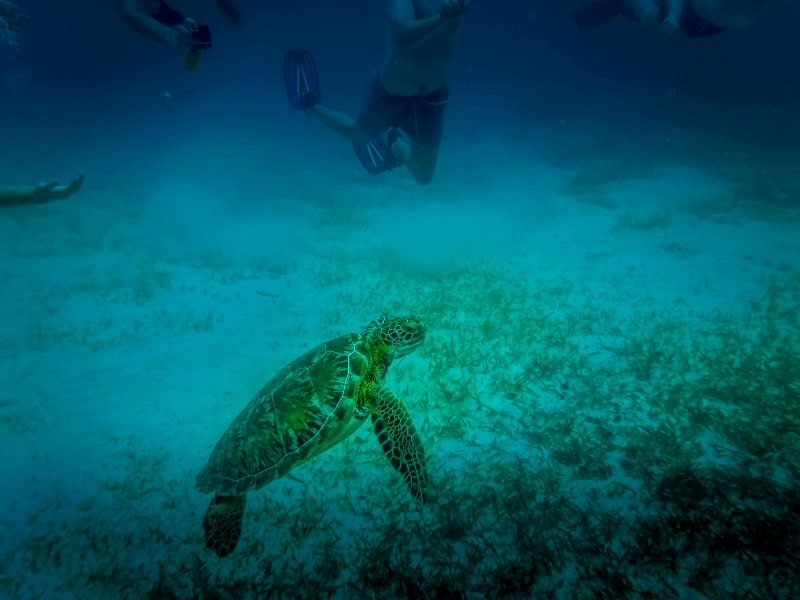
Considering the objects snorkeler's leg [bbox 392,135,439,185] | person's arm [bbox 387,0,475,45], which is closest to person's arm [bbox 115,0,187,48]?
person's arm [bbox 387,0,475,45]

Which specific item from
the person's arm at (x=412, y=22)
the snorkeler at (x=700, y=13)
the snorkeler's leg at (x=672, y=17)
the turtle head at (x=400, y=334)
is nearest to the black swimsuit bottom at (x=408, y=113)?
the person's arm at (x=412, y=22)

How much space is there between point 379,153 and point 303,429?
10145 millimetres

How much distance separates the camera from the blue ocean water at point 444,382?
2811 millimetres

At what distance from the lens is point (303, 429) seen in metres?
3.15

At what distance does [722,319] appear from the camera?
5.63 m

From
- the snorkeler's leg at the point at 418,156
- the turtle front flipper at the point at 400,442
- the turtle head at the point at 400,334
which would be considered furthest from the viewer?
the snorkeler's leg at the point at 418,156

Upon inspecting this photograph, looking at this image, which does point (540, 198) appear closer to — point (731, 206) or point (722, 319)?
point (731, 206)

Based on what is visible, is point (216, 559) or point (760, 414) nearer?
point (216, 559)

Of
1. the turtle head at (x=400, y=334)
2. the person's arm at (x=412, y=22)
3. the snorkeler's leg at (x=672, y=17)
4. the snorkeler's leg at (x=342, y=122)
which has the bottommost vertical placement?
the turtle head at (x=400, y=334)

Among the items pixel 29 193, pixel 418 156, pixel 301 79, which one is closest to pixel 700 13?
pixel 418 156

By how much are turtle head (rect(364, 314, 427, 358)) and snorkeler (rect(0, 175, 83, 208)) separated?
5114mm

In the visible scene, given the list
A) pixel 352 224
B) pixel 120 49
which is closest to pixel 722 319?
pixel 352 224

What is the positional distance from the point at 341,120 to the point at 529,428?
10.7m

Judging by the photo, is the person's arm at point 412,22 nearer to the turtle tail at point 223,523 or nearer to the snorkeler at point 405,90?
the snorkeler at point 405,90
